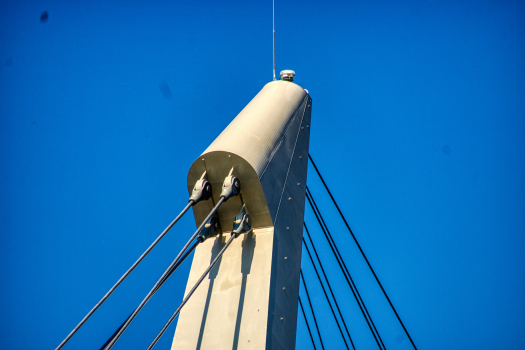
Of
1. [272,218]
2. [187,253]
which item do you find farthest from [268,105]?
[187,253]

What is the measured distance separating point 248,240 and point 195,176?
3.07 ft

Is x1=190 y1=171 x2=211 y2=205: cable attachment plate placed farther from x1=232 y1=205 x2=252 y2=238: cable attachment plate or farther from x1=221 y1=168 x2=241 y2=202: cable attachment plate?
x1=232 y1=205 x2=252 y2=238: cable attachment plate

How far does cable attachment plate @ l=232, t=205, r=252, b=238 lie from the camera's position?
4977 mm

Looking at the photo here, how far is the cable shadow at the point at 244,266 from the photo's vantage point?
4648 millimetres

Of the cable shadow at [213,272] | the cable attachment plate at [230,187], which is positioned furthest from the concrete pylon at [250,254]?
the cable attachment plate at [230,187]

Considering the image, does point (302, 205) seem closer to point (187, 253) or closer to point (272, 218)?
point (272, 218)

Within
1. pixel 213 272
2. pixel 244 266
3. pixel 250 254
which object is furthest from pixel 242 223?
pixel 213 272

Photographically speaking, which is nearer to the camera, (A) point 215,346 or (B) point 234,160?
(A) point 215,346

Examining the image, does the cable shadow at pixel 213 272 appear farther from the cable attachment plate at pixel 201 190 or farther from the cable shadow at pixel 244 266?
the cable attachment plate at pixel 201 190

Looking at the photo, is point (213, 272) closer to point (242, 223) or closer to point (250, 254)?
point (250, 254)

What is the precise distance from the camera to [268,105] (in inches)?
247

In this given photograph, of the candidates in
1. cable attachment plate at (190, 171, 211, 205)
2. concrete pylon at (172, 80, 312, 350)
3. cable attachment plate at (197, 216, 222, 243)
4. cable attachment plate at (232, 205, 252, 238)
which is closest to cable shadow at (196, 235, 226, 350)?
concrete pylon at (172, 80, 312, 350)

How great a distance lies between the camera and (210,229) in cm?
520

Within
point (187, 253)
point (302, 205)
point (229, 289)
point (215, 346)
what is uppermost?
point (302, 205)
